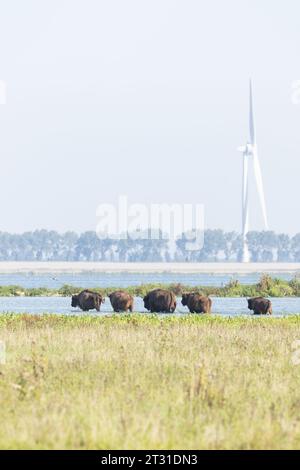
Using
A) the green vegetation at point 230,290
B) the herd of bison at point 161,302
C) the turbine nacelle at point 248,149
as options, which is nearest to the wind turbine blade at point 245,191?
the turbine nacelle at point 248,149

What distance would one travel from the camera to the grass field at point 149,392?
641 inches

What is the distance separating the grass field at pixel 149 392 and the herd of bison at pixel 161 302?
2138 centimetres

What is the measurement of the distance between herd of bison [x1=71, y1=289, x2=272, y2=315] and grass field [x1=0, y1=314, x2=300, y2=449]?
70.1 feet

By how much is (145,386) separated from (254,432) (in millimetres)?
4555

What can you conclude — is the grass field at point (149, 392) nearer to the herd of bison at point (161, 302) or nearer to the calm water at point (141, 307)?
the herd of bison at point (161, 302)

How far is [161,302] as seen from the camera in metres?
55.8

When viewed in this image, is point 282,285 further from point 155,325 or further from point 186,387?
point 186,387

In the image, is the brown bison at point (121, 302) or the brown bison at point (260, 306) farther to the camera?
the brown bison at point (121, 302)

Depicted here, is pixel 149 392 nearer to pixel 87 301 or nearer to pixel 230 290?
pixel 87 301

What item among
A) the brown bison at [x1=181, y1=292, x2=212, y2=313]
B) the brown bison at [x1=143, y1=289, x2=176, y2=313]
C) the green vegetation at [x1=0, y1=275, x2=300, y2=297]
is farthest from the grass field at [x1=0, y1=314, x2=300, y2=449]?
the green vegetation at [x1=0, y1=275, x2=300, y2=297]

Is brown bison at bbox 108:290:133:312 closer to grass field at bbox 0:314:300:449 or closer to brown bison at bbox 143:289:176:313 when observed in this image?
brown bison at bbox 143:289:176:313

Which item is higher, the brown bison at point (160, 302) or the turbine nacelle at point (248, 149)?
the turbine nacelle at point (248, 149)

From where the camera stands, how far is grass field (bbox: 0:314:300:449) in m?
16.3

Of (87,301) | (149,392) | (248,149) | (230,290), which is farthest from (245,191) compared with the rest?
(149,392)
